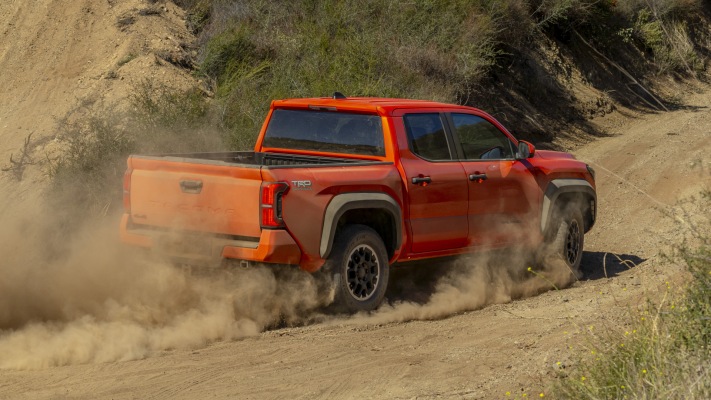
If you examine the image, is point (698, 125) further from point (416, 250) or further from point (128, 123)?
point (416, 250)

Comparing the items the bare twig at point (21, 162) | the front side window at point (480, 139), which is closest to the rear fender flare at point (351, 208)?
the front side window at point (480, 139)

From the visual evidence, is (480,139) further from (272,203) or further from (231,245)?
(231,245)

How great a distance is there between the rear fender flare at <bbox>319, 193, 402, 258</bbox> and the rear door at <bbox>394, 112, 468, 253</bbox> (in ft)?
0.66

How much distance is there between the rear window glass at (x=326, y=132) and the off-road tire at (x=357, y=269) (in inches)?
34.6

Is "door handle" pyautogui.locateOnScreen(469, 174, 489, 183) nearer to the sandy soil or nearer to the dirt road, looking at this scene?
the sandy soil

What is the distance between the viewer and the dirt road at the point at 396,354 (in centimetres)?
660

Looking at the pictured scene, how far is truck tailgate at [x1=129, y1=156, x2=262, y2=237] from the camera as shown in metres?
8.04

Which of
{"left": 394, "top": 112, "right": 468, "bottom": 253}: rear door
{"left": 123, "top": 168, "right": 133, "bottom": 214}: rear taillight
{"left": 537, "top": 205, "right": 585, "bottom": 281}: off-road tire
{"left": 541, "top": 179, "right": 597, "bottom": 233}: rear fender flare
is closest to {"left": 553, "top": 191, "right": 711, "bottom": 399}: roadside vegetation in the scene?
{"left": 394, "top": 112, "right": 468, "bottom": 253}: rear door

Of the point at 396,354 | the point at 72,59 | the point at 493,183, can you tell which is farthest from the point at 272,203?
the point at 72,59

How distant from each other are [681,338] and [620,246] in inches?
287

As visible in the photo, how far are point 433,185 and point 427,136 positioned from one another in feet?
1.62

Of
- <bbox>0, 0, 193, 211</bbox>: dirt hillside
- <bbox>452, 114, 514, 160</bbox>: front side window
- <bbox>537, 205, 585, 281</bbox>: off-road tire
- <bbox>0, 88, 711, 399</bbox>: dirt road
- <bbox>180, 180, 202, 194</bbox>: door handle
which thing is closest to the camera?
<bbox>0, 88, 711, 399</bbox>: dirt road

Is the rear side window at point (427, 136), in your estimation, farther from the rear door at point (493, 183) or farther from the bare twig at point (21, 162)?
the bare twig at point (21, 162)

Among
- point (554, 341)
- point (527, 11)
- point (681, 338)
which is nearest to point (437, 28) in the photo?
point (527, 11)
